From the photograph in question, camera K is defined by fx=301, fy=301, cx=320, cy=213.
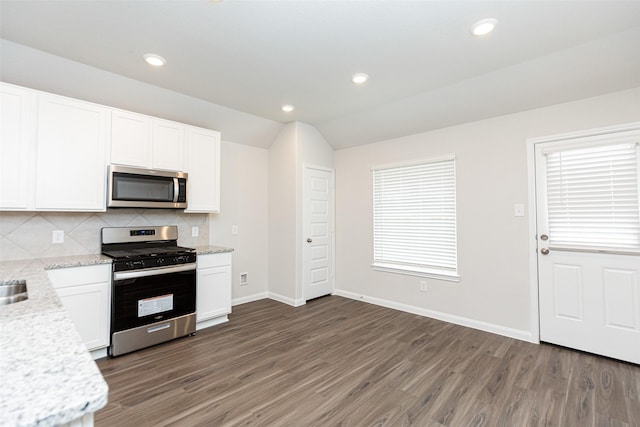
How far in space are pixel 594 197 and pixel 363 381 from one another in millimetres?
2752

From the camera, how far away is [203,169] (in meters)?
3.66

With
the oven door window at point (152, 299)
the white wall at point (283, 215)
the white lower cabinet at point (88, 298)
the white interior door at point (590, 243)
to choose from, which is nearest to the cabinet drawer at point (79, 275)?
the white lower cabinet at point (88, 298)

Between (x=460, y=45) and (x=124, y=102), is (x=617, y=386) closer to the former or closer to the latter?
(x=460, y=45)

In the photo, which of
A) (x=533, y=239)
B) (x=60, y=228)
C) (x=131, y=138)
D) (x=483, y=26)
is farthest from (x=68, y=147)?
(x=533, y=239)

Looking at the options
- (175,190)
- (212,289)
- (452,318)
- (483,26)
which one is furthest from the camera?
(452,318)

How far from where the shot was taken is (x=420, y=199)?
4.04 metres

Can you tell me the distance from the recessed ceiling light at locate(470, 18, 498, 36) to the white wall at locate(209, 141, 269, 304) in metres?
3.29

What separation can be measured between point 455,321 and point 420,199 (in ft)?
5.15

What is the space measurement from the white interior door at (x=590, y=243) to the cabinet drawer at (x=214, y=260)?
341 centimetres

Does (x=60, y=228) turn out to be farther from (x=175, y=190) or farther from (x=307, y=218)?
(x=307, y=218)

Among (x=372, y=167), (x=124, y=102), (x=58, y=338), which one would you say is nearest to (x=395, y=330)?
(x=372, y=167)

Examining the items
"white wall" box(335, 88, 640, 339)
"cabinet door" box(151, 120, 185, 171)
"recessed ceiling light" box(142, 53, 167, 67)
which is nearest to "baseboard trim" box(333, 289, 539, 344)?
"white wall" box(335, 88, 640, 339)

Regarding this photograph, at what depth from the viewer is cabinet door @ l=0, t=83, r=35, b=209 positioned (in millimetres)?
2414

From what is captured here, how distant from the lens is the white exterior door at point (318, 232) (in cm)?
448
